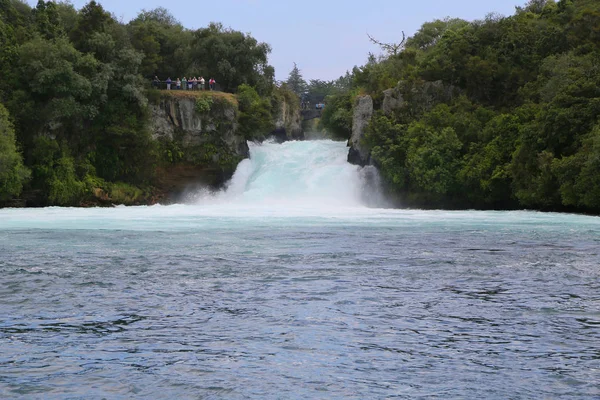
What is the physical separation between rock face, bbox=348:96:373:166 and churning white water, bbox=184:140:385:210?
2.41 ft

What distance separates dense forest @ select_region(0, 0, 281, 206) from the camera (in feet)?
177

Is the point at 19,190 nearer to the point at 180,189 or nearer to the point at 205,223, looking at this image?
the point at 180,189

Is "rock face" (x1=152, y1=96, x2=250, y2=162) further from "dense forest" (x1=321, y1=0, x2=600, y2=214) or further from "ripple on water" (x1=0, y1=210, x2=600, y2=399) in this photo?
"ripple on water" (x1=0, y1=210, x2=600, y2=399)

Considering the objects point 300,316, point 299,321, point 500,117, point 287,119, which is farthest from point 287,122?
point 299,321

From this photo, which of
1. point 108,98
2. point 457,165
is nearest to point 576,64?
point 457,165

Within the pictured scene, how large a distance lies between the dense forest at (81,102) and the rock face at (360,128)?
709 centimetres

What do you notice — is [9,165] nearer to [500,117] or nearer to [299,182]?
[299,182]

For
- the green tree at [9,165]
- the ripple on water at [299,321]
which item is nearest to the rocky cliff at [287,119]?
the green tree at [9,165]

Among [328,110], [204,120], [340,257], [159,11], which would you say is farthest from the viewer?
[159,11]

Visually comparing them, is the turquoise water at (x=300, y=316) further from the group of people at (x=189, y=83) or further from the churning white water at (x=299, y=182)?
the group of people at (x=189, y=83)

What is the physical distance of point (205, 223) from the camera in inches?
1436

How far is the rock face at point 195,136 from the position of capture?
62.6 meters

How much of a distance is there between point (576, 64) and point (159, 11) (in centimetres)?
7776

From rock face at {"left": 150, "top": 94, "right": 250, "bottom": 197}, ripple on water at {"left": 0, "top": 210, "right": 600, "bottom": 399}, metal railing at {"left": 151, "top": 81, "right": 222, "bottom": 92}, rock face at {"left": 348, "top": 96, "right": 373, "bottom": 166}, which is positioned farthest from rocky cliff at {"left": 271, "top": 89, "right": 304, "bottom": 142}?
ripple on water at {"left": 0, "top": 210, "right": 600, "bottom": 399}
